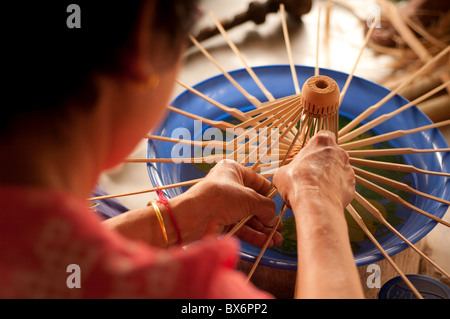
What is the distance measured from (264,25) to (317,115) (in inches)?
61.0

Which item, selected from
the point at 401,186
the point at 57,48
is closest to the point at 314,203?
the point at 401,186

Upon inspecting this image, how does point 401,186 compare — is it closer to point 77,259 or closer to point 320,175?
point 320,175

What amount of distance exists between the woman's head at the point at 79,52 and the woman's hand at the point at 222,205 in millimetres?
561

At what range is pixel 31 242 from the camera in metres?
0.52

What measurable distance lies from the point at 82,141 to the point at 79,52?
105 millimetres

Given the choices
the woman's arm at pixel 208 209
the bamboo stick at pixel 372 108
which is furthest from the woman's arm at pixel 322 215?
the bamboo stick at pixel 372 108

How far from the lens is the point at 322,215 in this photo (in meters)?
0.86

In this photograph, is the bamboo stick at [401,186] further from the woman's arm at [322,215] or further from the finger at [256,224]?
the finger at [256,224]

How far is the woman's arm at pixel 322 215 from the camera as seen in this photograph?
2.43 ft

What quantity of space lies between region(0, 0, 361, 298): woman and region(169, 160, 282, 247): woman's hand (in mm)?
451

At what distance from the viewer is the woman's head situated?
47 centimetres

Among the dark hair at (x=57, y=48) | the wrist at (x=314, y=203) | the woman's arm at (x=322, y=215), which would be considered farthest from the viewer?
the wrist at (x=314, y=203)

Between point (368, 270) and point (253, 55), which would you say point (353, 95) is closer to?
point (368, 270)
